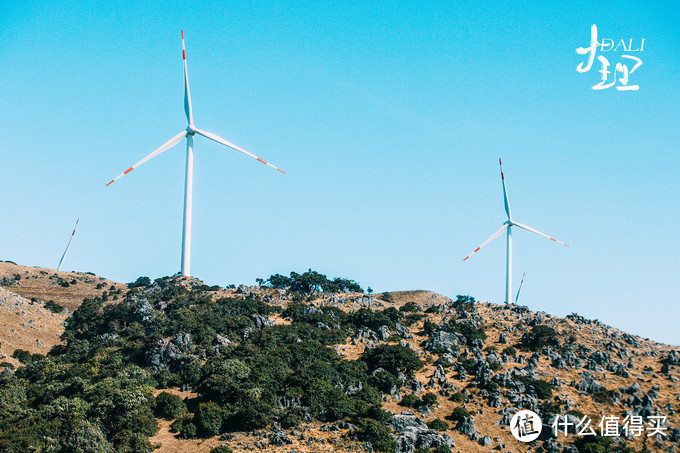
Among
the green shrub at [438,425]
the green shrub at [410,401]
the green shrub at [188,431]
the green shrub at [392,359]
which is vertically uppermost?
the green shrub at [392,359]

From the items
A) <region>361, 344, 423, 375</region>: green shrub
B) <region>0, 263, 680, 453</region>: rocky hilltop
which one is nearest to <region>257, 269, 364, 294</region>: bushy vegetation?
<region>0, 263, 680, 453</region>: rocky hilltop

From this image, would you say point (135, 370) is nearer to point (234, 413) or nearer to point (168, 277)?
point (234, 413)

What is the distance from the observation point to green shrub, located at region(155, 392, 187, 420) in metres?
79.9

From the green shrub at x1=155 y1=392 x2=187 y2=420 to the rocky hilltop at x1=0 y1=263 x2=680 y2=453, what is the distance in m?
0.21

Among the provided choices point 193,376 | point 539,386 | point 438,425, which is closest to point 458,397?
point 438,425

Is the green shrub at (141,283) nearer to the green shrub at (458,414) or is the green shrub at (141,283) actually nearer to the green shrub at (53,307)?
the green shrub at (53,307)

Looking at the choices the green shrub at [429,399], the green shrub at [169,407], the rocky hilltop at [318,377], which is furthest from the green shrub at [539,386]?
the green shrub at [169,407]

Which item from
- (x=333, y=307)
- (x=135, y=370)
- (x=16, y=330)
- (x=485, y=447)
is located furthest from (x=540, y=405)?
(x=16, y=330)

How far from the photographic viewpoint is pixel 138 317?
11612 centimetres

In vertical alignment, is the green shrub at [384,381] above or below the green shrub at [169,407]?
above

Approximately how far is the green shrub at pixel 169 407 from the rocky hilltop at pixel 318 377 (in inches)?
8.3

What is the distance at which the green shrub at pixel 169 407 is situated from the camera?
A: 79875 mm

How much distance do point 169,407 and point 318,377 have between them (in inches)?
815

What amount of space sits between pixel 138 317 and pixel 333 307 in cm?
3843
